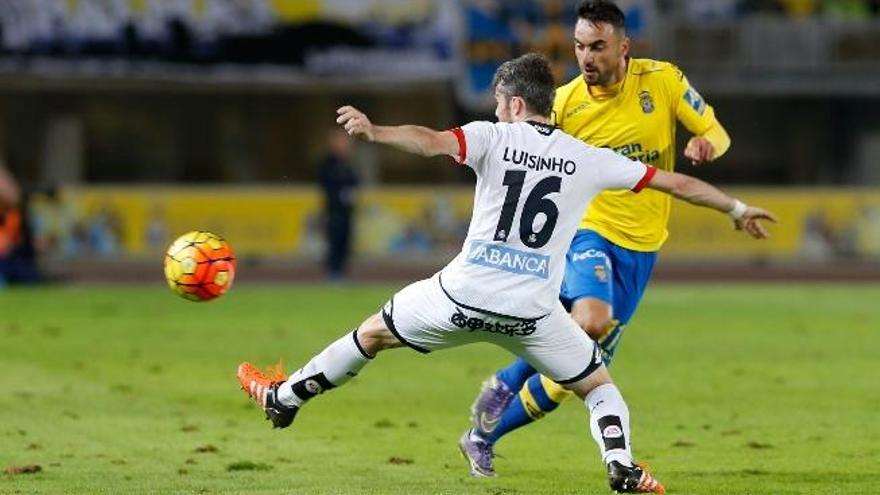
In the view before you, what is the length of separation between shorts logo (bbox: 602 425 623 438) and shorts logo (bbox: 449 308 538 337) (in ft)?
2.09

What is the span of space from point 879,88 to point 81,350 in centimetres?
2742

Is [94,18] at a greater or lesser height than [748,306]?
greater

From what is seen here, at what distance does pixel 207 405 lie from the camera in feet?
46.1

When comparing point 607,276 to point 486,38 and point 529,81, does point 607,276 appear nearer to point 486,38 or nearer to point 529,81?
point 529,81

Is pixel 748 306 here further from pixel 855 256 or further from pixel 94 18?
pixel 94 18

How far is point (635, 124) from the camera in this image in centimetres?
1072

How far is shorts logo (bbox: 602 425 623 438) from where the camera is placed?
9.29 metres

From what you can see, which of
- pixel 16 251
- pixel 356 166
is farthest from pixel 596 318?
pixel 356 166

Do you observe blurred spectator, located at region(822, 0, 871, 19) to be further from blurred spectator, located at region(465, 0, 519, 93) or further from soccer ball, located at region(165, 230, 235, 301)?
soccer ball, located at region(165, 230, 235, 301)

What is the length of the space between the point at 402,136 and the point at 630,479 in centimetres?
204

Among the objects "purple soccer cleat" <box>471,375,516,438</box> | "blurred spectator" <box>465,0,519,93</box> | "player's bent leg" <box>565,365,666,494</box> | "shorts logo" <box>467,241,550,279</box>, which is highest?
"shorts logo" <box>467,241,550,279</box>

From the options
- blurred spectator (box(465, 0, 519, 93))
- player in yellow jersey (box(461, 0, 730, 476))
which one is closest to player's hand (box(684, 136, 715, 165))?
player in yellow jersey (box(461, 0, 730, 476))

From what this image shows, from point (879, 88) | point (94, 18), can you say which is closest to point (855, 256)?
→ point (879, 88)

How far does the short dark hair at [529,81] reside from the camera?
29.7ft
